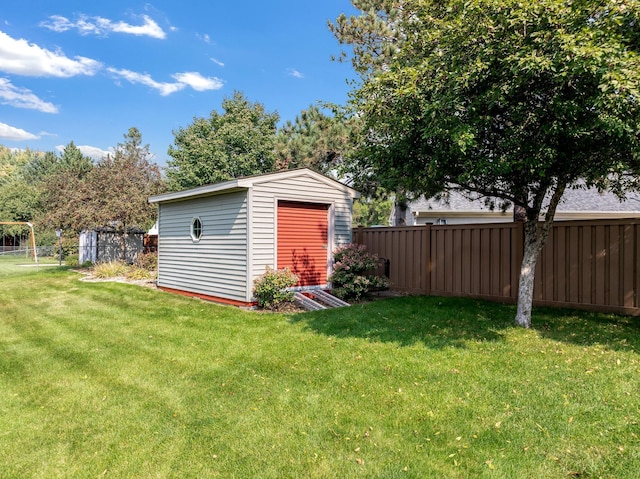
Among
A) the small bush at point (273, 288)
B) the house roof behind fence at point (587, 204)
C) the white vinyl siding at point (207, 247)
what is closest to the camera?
the small bush at point (273, 288)

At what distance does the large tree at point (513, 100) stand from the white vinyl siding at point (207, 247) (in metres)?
3.38

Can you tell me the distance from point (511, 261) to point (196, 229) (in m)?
7.02

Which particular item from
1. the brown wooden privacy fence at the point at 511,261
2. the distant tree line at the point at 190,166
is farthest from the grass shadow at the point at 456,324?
the distant tree line at the point at 190,166

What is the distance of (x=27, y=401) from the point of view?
11.7 feet

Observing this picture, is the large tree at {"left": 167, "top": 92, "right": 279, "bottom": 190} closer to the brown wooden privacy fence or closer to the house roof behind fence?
the house roof behind fence

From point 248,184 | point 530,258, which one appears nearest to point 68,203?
point 248,184

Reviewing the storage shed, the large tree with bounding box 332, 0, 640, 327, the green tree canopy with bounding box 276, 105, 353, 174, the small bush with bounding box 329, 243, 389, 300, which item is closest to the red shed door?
the storage shed

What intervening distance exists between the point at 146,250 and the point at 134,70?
10301 mm

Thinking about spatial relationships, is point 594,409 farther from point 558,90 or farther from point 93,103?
point 93,103

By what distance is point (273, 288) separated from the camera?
7410 millimetres

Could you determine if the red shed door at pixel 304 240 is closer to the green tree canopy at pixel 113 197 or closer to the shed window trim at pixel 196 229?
the shed window trim at pixel 196 229

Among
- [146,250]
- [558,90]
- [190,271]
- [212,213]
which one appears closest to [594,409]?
[558,90]

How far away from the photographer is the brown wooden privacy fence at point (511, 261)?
5.89 meters

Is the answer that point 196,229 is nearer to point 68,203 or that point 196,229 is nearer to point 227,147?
point 68,203
